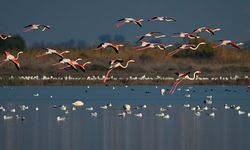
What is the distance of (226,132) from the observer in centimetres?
3812

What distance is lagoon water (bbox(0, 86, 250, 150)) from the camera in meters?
34.9

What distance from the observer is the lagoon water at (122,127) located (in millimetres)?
34875

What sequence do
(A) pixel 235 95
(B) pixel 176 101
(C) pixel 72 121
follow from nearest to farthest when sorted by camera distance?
(C) pixel 72 121 → (B) pixel 176 101 → (A) pixel 235 95

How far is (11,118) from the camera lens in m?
42.2

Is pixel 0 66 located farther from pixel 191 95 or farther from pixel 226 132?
pixel 226 132

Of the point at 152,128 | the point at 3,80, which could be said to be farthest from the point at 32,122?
the point at 3,80

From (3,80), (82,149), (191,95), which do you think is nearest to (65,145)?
(82,149)

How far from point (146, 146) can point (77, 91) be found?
2875cm

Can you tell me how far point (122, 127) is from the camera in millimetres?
39281

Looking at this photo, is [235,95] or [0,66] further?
[0,66]

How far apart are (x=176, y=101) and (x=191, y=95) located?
512 centimetres

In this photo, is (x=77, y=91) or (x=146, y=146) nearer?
(x=146, y=146)

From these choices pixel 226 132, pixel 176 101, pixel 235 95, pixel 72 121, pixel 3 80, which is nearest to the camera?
pixel 226 132

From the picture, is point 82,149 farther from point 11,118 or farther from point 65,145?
point 11,118
